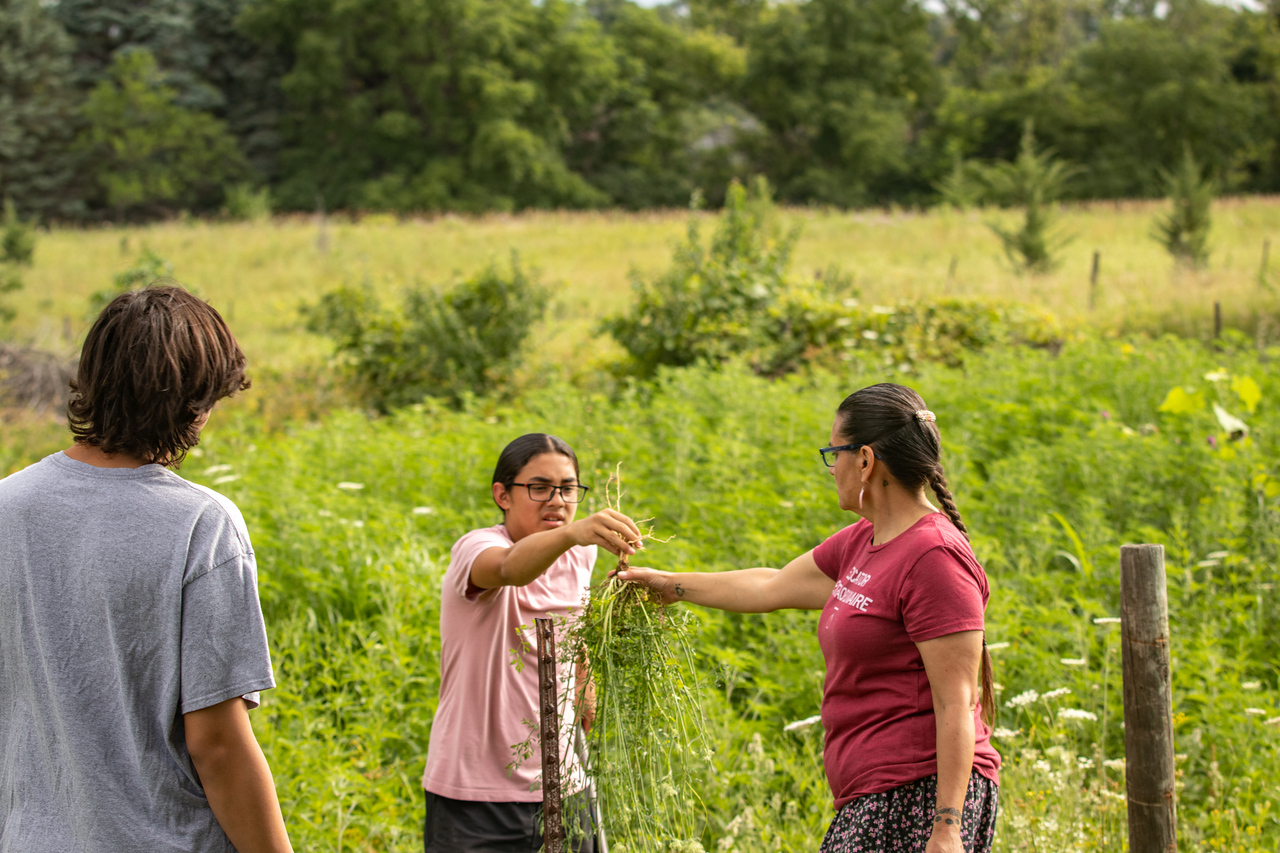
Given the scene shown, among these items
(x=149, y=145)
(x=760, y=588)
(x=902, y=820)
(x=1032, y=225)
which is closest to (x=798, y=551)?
(x=760, y=588)

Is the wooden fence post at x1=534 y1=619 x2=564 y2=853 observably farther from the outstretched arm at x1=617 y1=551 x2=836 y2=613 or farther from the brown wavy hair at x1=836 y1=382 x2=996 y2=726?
the brown wavy hair at x1=836 y1=382 x2=996 y2=726

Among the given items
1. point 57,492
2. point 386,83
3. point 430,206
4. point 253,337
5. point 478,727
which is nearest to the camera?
point 57,492

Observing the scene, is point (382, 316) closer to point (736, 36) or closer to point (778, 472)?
point (778, 472)

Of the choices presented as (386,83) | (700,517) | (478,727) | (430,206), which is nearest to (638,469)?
(700,517)

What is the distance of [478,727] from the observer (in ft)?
7.93

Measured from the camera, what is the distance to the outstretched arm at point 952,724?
76.2 inches

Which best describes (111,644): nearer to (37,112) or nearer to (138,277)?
(138,277)

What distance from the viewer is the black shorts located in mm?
2385

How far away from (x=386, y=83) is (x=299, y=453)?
39.7 m

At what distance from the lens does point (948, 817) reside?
1.93 metres

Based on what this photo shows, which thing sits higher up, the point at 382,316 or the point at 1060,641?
the point at 382,316

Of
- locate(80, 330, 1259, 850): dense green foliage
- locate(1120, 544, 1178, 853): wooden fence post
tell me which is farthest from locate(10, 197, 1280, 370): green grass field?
locate(1120, 544, 1178, 853): wooden fence post

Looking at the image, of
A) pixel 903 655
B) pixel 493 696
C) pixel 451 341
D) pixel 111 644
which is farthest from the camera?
pixel 451 341

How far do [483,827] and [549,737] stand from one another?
43cm
